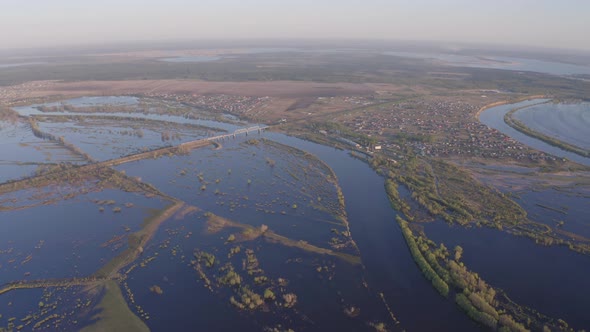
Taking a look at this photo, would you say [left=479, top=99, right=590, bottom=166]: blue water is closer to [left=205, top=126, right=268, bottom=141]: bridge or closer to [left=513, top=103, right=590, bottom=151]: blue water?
[left=513, top=103, right=590, bottom=151]: blue water

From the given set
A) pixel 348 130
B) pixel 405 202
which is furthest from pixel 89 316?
pixel 348 130

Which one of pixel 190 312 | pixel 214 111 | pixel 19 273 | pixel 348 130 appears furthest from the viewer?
pixel 214 111

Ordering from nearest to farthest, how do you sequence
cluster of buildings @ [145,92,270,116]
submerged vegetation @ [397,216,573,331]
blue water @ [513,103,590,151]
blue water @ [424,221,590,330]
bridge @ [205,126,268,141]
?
submerged vegetation @ [397,216,573,331], blue water @ [424,221,590,330], blue water @ [513,103,590,151], bridge @ [205,126,268,141], cluster of buildings @ [145,92,270,116]

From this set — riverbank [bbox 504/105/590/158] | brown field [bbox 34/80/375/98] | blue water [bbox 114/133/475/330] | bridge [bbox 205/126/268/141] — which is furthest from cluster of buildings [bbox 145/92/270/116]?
riverbank [bbox 504/105/590/158]

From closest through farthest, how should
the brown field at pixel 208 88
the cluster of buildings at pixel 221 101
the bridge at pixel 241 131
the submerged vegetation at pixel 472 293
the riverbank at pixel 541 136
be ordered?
the submerged vegetation at pixel 472 293, the riverbank at pixel 541 136, the bridge at pixel 241 131, the cluster of buildings at pixel 221 101, the brown field at pixel 208 88

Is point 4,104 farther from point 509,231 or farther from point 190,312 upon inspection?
point 509,231

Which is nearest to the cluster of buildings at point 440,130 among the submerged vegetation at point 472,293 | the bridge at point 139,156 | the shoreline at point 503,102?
the shoreline at point 503,102

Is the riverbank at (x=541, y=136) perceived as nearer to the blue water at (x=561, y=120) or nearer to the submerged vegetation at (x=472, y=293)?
the blue water at (x=561, y=120)

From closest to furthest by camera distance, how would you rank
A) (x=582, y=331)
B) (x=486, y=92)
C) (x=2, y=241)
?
(x=582, y=331), (x=2, y=241), (x=486, y=92)

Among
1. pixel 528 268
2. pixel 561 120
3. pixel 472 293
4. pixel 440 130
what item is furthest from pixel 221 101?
pixel 472 293

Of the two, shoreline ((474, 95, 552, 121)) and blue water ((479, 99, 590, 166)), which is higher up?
shoreline ((474, 95, 552, 121))

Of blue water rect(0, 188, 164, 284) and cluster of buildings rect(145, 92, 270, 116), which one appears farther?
cluster of buildings rect(145, 92, 270, 116)
